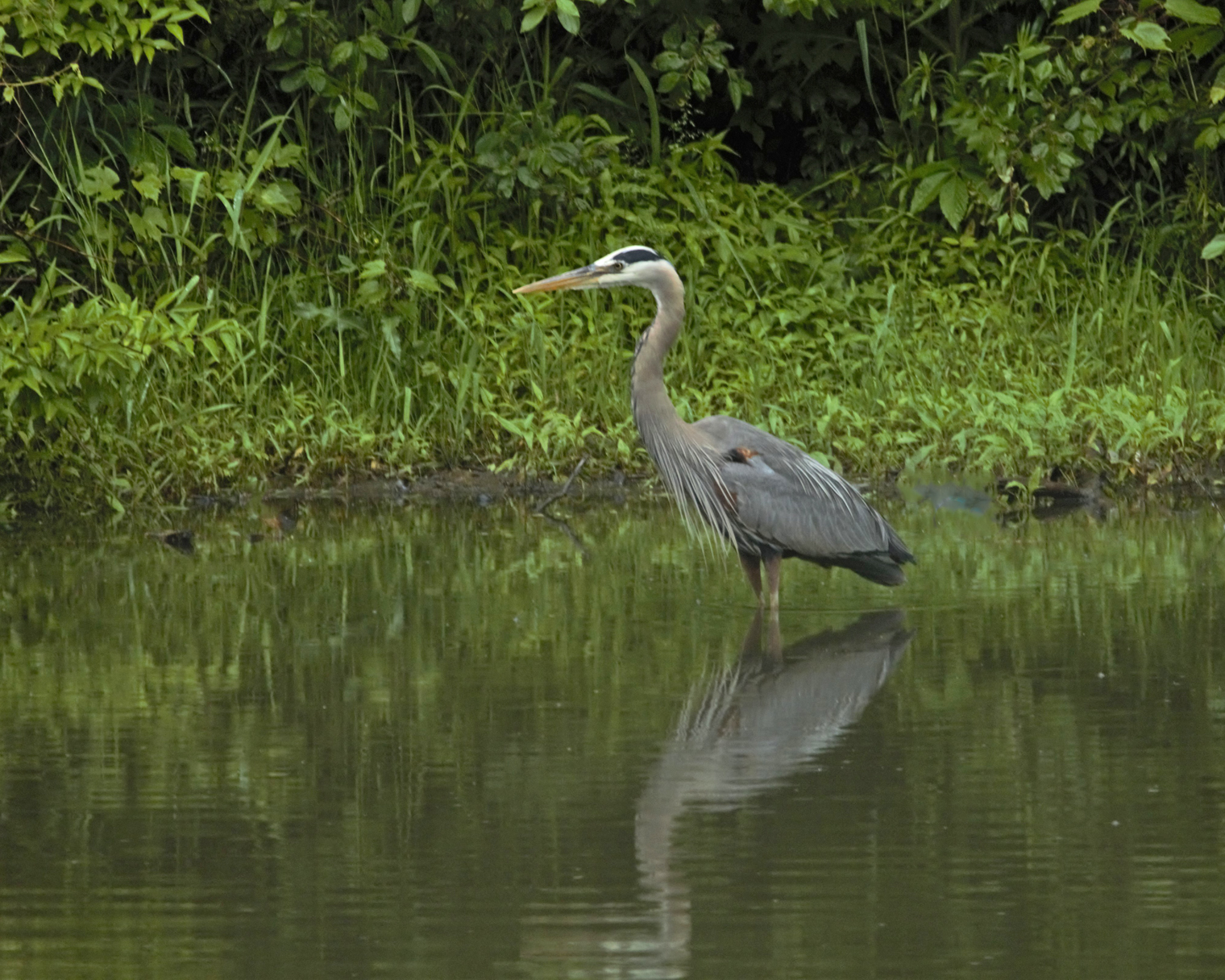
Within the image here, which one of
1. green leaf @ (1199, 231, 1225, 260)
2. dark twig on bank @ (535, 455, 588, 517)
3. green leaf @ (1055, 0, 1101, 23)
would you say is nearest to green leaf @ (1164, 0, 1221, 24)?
green leaf @ (1055, 0, 1101, 23)

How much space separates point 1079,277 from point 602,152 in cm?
271

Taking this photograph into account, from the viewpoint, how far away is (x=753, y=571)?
723 cm

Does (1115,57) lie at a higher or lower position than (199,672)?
higher

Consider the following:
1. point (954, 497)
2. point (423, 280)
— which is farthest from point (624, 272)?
point (423, 280)

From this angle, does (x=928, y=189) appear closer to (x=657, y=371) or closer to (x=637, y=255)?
(x=637, y=255)

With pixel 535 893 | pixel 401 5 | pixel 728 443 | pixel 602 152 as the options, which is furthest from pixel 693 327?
pixel 535 893

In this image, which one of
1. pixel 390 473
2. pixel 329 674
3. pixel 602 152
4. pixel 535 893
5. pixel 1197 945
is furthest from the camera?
pixel 602 152

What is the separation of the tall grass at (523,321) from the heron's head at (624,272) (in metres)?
1.75

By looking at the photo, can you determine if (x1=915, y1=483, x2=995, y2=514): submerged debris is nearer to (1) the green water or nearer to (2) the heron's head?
(1) the green water

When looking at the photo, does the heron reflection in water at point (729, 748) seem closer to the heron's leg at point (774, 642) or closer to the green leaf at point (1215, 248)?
the heron's leg at point (774, 642)

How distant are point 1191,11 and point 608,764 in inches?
284

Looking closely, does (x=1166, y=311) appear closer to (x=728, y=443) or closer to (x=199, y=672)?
(x=728, y=443)

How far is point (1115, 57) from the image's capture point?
11180mm

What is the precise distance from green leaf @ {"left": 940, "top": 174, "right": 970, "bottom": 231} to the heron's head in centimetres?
362
